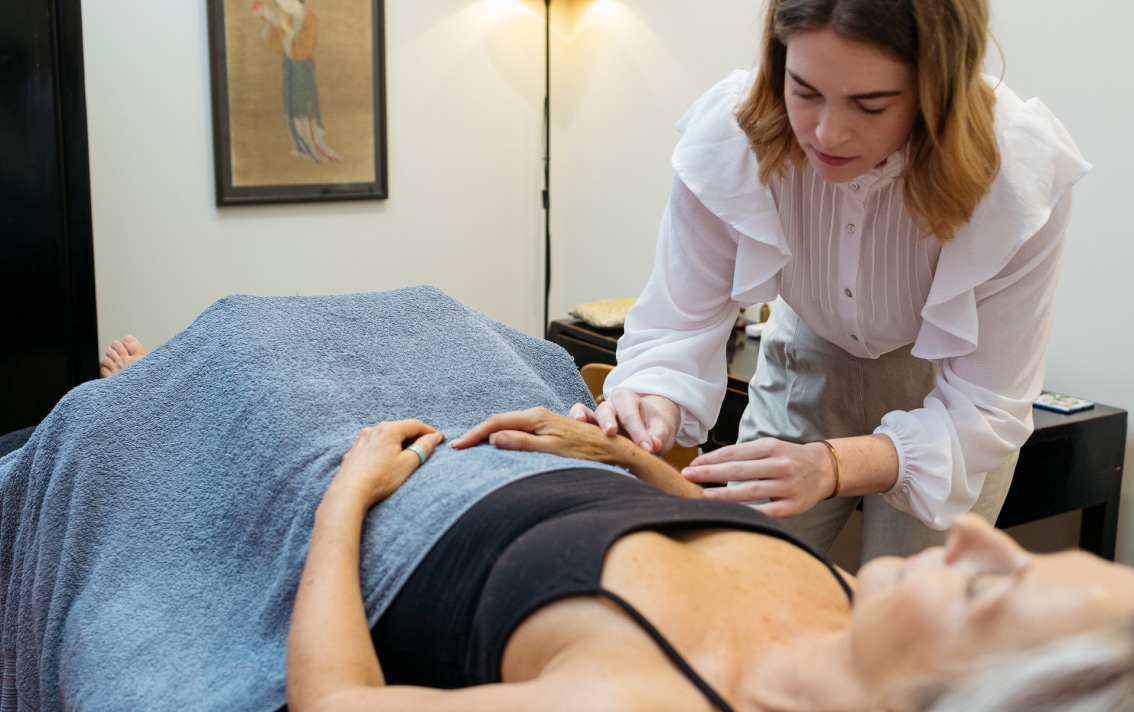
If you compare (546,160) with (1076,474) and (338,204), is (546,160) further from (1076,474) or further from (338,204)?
(1076,474)

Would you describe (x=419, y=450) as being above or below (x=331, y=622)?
above

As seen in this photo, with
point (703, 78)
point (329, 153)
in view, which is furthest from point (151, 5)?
point (703, 78)

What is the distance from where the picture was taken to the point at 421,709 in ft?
2.91

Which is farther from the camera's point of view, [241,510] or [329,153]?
[329,153]

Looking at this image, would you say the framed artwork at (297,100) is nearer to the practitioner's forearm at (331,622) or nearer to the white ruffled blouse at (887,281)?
the white ruffled blouse at (887,281)

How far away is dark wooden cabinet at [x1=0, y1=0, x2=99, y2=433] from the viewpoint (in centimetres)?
224

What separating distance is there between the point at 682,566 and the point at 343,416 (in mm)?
560

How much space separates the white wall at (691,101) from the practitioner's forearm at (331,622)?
1746 mm

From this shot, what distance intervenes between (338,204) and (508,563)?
2700mm

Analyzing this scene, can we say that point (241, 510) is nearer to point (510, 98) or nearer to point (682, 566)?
point (682, 566)

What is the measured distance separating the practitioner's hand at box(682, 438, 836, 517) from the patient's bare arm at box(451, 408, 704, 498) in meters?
0.09

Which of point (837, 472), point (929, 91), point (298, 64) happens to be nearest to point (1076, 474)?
point (837, 472)

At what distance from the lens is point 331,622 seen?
102 centimetres

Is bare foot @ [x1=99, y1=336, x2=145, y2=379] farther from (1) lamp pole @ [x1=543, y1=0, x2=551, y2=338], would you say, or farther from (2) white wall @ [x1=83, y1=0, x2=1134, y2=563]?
(1) lamp pole @ [x1=543, y1=0, x2=551, y2=338]
